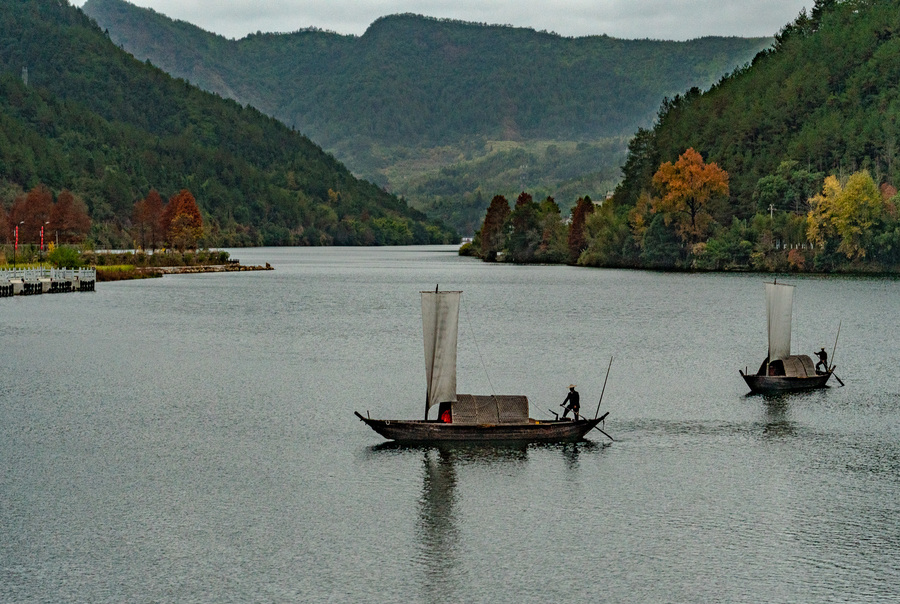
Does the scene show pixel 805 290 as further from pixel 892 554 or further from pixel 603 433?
pixel 892 554

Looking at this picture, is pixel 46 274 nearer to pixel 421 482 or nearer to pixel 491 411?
pixel 491 411

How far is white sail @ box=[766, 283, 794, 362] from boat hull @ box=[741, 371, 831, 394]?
1617 mm

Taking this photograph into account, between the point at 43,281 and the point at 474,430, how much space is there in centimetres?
11311

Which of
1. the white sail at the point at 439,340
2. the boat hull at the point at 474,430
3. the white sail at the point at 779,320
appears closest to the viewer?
the boat hull at the point at 474,430

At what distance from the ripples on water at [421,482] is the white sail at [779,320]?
10.9 ft

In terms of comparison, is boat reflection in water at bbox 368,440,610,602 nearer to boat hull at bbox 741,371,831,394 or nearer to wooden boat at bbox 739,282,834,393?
boat hull at bbox 741,371,831,394

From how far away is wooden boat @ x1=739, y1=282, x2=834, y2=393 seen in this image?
5869cm

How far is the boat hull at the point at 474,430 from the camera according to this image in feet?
140

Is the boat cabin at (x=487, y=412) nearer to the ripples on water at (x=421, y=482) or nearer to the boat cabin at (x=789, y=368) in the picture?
the ripples on water at (x=421, y=482)

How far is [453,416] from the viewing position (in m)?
43.6

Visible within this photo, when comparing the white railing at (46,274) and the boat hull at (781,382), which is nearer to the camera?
the boat hull at (781,382)

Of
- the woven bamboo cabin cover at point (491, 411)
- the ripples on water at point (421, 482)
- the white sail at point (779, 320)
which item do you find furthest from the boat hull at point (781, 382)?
the woven bamboo cabin cover at point (491, 411)

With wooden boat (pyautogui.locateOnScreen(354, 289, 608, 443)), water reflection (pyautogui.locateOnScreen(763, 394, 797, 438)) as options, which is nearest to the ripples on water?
water reflection (pyautogui.locateOnScreen(763, 394, 797, 438))

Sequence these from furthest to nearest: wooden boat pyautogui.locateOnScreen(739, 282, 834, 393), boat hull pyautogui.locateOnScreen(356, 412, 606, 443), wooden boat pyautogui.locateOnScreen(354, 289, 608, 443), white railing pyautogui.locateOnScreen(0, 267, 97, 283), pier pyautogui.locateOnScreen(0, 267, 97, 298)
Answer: white railing pyautogui.locateOnScreen(0, 267, 97, 283)
pier pyautogui.locateOnScreen(0, 267, 97, 298)
wooden boat pyautogui.locateOnScreen(739, 282, 834, 393)
wooden boat pyautogui.locateOnScreen(354, 289, 608, 443)
boat hull pyautogui.locateOnScreen(356, 412, 606, 443)
